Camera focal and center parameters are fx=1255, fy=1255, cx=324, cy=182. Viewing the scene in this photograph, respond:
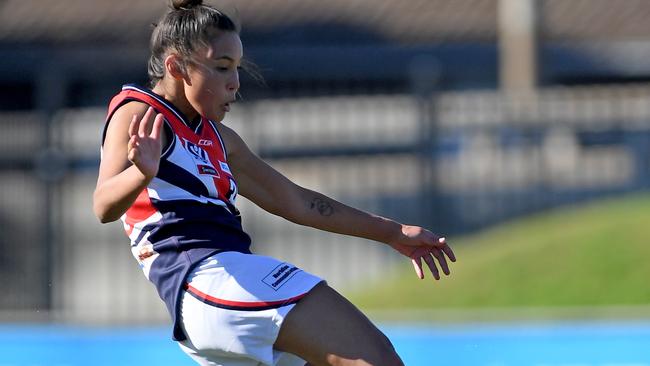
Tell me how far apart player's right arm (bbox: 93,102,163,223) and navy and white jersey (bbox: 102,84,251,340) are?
0.14 m

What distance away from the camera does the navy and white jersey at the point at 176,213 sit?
3709 millimetres

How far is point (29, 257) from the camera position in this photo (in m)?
11.8

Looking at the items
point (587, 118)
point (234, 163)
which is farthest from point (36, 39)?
point (234, 163)

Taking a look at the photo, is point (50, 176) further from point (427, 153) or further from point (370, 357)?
point (370, 357)

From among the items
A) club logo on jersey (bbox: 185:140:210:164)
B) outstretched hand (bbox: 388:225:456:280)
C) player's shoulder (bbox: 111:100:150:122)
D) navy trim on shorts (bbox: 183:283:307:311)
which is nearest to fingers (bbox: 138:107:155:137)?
player's shoulder (bbox: 111:100:150:122)

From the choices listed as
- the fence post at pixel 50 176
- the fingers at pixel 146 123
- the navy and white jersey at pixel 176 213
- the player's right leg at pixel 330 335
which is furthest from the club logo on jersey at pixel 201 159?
the fence post at pixel 50 176

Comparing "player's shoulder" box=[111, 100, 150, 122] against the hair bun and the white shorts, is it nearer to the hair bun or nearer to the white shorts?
the hair bun

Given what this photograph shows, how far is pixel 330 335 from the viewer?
3629 mm

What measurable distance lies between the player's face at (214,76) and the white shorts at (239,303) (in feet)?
1.53

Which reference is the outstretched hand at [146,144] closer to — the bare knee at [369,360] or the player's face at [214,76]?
the player's face at [214,76]

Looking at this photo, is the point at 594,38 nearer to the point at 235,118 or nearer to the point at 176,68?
the point at 235,118

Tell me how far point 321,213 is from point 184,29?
875 mm

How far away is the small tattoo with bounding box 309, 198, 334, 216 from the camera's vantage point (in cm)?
433

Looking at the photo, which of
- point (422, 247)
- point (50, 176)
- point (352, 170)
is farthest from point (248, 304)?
point (50, 176)
